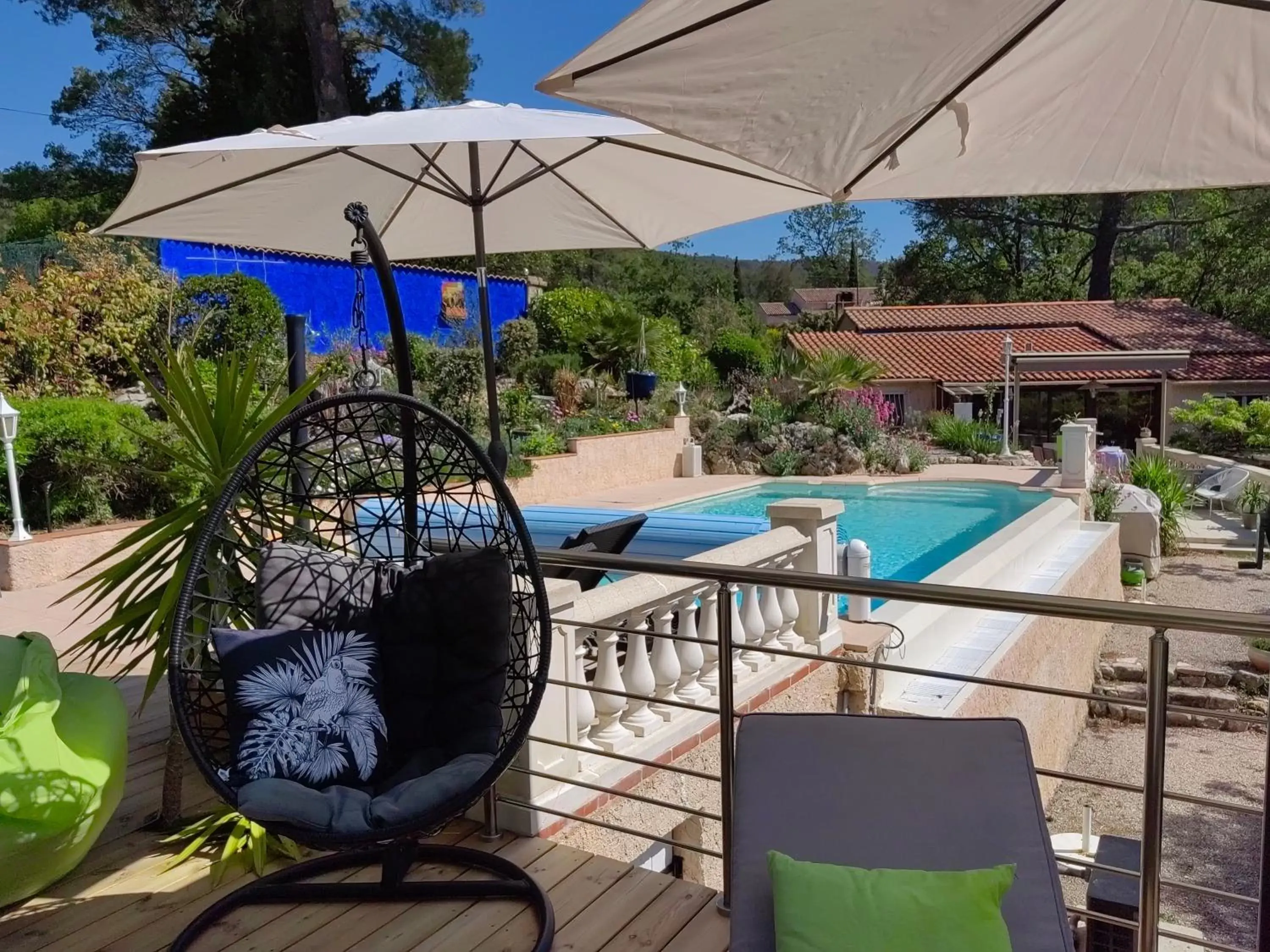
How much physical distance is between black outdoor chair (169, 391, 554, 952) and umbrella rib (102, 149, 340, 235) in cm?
106

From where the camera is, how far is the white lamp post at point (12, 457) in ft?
19.9

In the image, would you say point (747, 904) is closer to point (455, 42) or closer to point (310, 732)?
point (310, 732)

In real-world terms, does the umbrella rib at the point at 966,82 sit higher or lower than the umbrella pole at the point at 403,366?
higher

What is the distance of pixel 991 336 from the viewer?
2361cm

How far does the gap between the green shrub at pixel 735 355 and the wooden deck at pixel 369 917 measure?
17343mm

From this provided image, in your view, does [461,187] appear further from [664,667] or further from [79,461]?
[79,461]

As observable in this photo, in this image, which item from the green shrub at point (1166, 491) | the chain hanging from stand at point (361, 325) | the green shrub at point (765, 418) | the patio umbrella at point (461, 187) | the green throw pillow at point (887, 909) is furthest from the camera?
the green shrub at point (765, 418)

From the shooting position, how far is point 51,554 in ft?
20.7

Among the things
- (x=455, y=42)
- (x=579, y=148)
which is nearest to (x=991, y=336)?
(x=455, y=42)

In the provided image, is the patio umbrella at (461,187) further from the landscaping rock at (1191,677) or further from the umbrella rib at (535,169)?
the landscaping rock at (1191,677)

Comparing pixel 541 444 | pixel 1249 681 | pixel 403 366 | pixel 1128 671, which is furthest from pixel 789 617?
pixel 541 444

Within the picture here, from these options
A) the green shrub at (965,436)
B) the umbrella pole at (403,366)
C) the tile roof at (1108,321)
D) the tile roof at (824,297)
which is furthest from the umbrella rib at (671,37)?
the tile roof at (824,297)

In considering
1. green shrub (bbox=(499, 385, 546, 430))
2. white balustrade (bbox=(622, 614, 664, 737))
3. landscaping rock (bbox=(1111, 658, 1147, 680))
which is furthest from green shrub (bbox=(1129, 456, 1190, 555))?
white balustrade (bbox=(622, 614, 664, 737))

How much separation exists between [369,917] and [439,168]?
2.60 m
